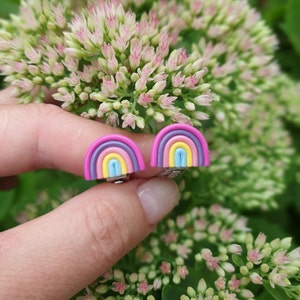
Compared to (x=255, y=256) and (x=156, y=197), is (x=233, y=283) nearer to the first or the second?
(x=255, y=256)

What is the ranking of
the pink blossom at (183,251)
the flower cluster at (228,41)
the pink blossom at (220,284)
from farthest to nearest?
the flower cluster at (228,41), the pink blossom at (183,251), the pink blossom at (220,284)

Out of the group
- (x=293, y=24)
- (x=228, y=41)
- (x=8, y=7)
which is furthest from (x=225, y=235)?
(x=8, y=7)

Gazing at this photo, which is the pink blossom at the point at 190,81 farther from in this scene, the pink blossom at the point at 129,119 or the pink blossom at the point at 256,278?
the pink blossom at the point at 256,278

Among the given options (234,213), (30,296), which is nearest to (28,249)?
(30,296)

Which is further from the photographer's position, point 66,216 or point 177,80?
point 177,80

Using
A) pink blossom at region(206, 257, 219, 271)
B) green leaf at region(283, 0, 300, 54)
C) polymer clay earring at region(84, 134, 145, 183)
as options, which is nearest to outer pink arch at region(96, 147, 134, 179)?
polymer clay earring at region(84, 134, 145, 183)

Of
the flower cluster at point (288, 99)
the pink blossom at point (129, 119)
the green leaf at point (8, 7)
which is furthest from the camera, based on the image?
the flower cluster at point (288, 99)

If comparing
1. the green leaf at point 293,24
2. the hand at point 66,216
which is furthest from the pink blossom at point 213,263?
the green leaf at point 293,24

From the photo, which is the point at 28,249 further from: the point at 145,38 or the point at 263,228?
the point at 263,228
